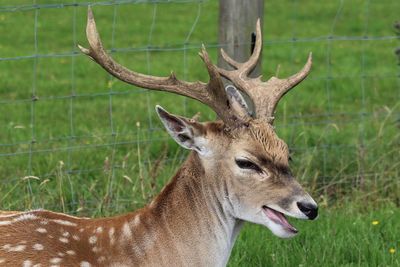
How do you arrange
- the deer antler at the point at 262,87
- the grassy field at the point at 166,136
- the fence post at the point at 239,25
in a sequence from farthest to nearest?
the fence post at the point at 239,25 → the grassy field at the point at 166,136 → the deer antler at the point at 262,87

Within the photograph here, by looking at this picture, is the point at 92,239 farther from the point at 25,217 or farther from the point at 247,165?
the point at 247,165

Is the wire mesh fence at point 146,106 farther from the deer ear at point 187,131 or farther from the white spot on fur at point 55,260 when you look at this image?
the white spot on fur at point 55,260

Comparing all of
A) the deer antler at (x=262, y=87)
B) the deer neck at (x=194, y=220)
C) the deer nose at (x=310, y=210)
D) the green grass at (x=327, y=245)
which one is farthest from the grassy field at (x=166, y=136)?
the deer nose at (x=310, y=210)

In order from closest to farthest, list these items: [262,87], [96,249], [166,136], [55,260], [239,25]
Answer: [55,260] < [96,249] < [262,87] < [239,25] < [166,136]

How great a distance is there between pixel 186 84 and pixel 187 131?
0.77ft

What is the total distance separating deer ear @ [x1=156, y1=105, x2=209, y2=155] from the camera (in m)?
4.43

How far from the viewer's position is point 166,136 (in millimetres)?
7852

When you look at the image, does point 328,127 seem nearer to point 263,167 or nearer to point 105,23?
point 263,167

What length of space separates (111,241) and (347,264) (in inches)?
61.5

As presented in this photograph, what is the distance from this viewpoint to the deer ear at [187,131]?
4434 mm

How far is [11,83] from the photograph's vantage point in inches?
406

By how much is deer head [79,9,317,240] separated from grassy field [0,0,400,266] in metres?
1.02

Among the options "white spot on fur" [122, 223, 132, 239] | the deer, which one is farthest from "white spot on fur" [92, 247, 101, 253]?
"white spot on fur" [122, 223, 132, 239]

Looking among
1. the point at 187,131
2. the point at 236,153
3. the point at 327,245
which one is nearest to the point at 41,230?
the point at 187,131
